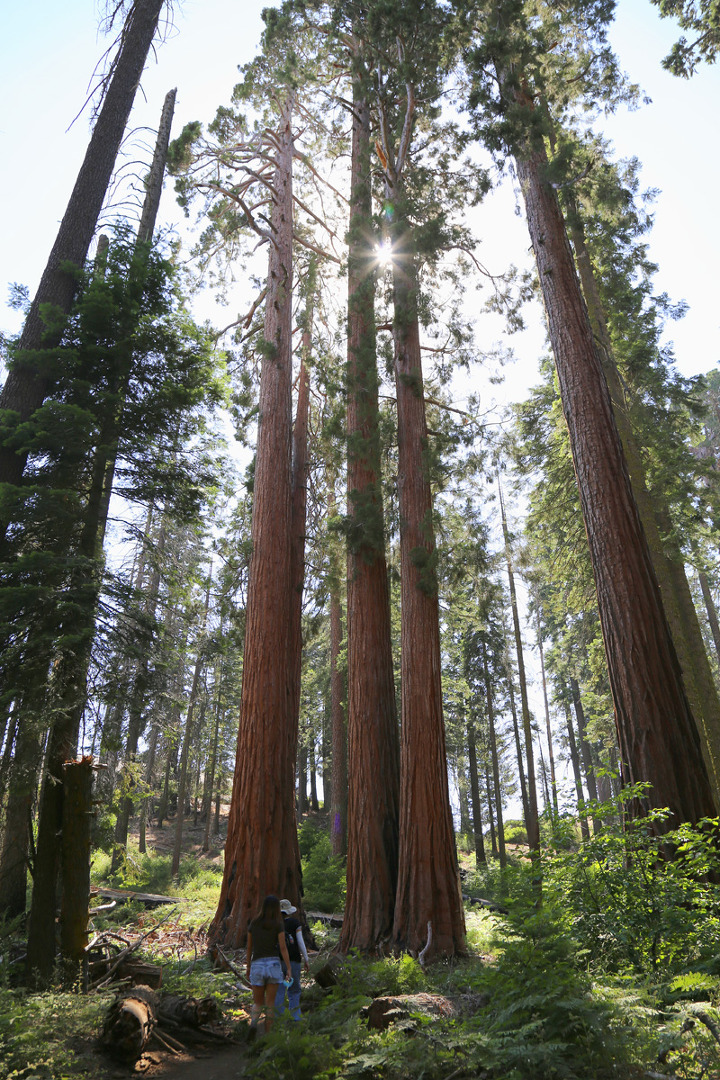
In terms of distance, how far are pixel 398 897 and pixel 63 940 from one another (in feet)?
13.8

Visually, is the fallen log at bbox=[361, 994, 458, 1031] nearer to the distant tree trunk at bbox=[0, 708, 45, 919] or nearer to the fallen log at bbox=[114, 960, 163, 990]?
the fallen log at bbox=[114, 960, 163, 990]

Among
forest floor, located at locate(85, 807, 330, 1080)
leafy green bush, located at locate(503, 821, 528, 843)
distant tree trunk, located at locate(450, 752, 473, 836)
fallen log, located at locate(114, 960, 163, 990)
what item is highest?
distant tree trunk, located at locate(450, 752, 473, 836)

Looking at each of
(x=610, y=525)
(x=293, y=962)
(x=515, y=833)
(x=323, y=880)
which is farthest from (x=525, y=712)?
(x=515, y=833)

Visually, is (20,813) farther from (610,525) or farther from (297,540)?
(610,525)

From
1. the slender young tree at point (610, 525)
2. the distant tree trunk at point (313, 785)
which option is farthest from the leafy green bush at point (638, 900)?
the distant tree trunk at point (313, 785)

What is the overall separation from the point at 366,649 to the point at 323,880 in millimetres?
9646

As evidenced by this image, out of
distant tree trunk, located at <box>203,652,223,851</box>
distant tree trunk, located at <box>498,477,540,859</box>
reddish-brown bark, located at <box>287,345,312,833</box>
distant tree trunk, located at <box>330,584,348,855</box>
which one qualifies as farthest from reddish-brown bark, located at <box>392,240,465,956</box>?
distant tree trunk, located at <box>203,652,223,851</box>

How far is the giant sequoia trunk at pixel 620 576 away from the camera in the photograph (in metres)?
6.45

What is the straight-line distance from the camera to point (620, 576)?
7.33 m

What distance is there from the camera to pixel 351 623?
35.4ft

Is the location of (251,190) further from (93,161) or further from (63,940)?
(63,940)

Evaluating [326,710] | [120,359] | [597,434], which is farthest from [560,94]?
[326,710]

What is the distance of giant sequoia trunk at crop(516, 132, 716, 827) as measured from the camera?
6449 millimetres

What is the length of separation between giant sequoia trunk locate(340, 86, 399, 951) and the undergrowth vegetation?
77.2 inches
